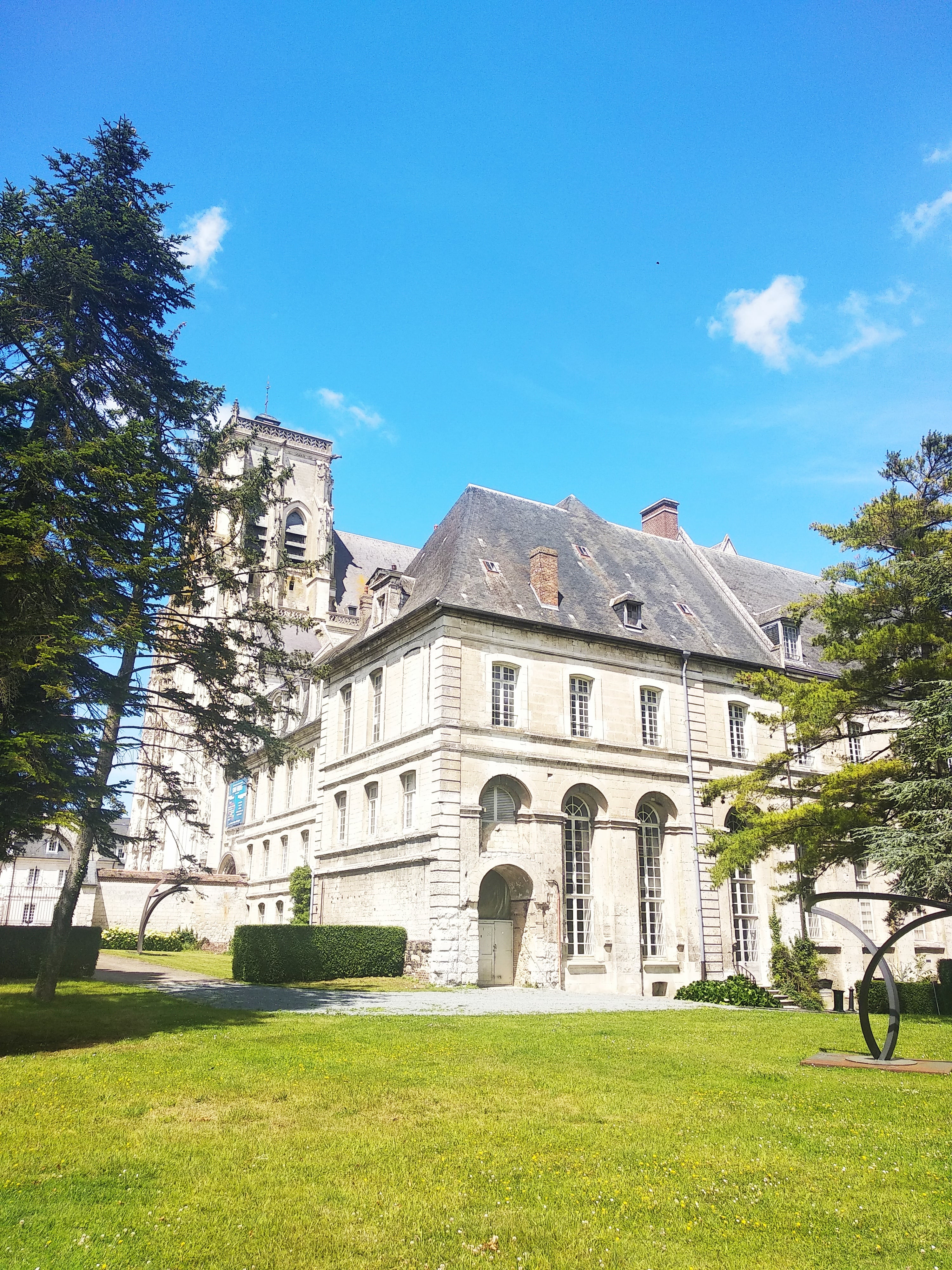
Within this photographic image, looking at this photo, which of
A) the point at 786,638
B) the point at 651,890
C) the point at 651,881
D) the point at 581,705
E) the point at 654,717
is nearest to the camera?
the point at 581,705

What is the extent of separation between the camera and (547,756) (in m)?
23.6

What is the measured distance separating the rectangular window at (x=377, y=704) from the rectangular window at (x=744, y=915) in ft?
35.9

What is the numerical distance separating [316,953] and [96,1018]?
27.5 ft

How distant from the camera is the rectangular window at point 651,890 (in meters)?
24.7

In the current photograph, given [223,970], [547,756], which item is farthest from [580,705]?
[223,970]

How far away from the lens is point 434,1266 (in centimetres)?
454

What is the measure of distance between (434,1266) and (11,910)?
55.6 metres

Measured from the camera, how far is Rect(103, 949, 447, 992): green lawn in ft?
65.3

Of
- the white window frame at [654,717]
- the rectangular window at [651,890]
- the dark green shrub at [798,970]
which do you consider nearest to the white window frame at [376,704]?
the white window frame at [654,717]

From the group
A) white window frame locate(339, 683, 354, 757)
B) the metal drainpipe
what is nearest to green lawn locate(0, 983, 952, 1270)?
the metal drainpipe

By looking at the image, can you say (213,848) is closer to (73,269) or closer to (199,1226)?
(73,269)

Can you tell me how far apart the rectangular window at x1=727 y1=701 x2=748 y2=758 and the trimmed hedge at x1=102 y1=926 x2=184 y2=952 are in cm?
2066

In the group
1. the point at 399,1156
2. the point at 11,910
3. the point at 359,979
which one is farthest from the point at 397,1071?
the point at 11,910

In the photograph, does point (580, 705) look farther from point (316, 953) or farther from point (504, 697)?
point (316, 953)
